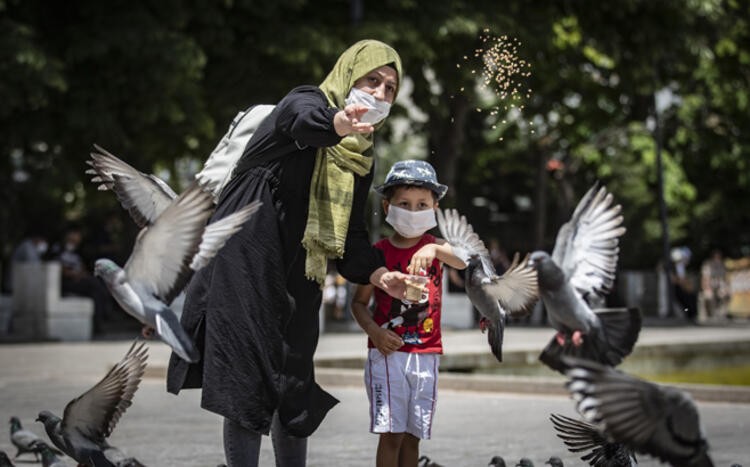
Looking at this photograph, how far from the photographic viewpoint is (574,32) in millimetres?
27312

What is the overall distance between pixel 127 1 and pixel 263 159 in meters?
15.8

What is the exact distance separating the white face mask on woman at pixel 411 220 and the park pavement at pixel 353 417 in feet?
4.32

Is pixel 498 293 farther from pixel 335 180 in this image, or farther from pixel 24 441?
pixel 24 441

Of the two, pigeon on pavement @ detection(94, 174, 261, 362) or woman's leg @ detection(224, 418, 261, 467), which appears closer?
pigeon on pavement @ detection(94, 174, 261, 362)

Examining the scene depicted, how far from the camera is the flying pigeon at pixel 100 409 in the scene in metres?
5.12

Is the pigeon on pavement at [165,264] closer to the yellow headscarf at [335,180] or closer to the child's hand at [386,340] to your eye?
the yellow headscarf at [335,180]

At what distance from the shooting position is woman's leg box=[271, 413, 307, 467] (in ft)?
17.0

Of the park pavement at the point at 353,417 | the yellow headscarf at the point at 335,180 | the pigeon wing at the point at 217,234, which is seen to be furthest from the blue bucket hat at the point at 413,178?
the park pavement at the point at 353,417

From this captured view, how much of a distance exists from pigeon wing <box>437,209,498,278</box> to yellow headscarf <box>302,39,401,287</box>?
0.60 m

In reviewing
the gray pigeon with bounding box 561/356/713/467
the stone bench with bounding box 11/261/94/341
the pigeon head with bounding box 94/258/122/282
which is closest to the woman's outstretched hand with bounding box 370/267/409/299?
the gray pigeon with bounding box 561/356/713/467

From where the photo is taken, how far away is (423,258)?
17.6 feet

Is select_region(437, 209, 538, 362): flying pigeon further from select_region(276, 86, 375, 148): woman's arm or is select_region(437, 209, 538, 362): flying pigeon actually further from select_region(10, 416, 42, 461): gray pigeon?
select_region(10, 416, 42, 461): gray pigeon

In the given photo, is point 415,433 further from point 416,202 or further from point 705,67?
point 705,67

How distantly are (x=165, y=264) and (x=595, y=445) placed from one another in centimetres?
191
